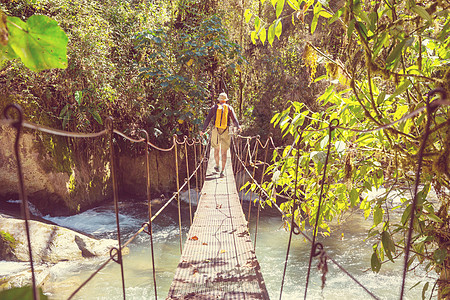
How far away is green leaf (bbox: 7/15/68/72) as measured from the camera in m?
0.35

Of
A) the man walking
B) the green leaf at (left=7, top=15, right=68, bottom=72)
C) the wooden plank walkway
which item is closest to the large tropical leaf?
the green leaf at (left=7, top=15, right=68, bottom=72)

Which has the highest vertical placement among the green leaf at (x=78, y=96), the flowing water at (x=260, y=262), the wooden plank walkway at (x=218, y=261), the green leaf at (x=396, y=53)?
the green leaf at (x=78, y=96)

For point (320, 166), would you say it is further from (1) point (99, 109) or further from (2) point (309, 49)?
(1) point (99, 109)

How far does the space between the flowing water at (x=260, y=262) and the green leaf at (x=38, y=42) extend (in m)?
2.03

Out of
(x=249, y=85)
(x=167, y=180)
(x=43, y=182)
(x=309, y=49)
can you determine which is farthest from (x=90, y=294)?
(x=249, y=85)

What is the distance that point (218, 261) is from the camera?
1688mm

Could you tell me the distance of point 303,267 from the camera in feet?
11.0

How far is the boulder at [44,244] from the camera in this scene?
292 cm

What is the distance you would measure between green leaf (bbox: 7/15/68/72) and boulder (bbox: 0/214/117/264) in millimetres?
3121

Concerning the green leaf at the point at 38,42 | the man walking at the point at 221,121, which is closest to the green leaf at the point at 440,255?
the green leaf at the point at 38,42

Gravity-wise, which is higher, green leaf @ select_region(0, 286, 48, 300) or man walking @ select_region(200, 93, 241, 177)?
man walking @ select_region(200, 93, 241, 177)

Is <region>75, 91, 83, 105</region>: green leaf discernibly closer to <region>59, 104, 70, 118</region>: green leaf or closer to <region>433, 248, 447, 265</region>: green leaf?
<region>59, 104, 70, 118</region>: green leaf

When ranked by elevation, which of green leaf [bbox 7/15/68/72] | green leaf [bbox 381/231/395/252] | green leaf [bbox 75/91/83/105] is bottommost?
green leaf [bbox 381/231/395/252]

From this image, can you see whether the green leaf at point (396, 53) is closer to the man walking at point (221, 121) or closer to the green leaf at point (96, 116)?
the man walking at point (221, 121)
